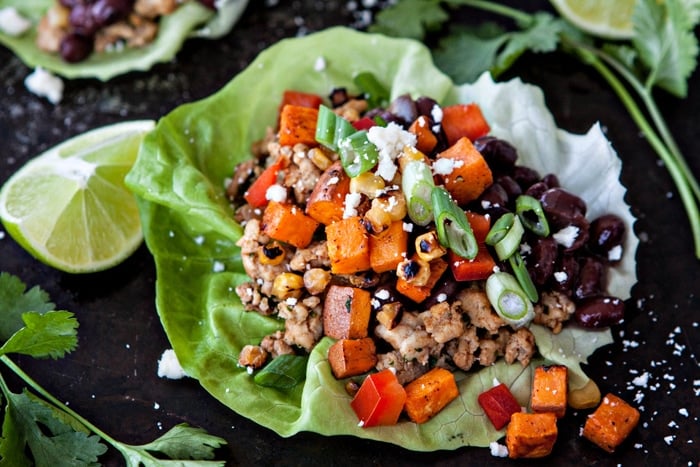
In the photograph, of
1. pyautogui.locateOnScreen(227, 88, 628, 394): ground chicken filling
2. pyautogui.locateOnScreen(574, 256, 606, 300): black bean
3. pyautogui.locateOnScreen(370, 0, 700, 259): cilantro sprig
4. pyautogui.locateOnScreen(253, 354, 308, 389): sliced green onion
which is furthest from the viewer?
pyautogui.locateOnScreen(370, 0, 700, 259): cilantro sprig

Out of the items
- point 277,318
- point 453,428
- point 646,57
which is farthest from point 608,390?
point 646,57

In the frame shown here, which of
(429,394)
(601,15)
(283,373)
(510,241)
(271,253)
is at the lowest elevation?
(283,373)

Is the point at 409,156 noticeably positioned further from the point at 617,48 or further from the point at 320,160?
the point at 617,48

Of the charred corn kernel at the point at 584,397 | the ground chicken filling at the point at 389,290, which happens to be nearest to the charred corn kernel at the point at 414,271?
the ground chicken filling at the point at 389,290

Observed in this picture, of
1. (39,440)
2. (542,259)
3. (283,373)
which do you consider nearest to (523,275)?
(542,259)

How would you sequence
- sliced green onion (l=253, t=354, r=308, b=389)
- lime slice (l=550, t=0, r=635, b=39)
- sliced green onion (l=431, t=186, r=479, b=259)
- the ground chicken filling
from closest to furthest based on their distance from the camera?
sliced green onion (l=431, t=186, r=479, b=259)
the ground chicken filling
sliced green onion (l=253, t=354, r=308, b=389)
lime slice (l=550, t=0, r=635, b=39)

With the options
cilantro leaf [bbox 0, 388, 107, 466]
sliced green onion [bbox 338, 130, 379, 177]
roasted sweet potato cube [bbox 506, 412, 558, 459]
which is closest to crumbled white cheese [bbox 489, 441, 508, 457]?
roasted sweet potato cube [bbox 506, 412, 558, 459]

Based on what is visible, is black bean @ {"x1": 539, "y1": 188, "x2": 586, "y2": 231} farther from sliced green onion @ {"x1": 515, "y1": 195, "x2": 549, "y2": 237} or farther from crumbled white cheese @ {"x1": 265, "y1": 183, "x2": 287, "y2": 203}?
crumbled white cheese @ {"x1": 265, "y1": 183, "x2": 287, "y2": 203}
